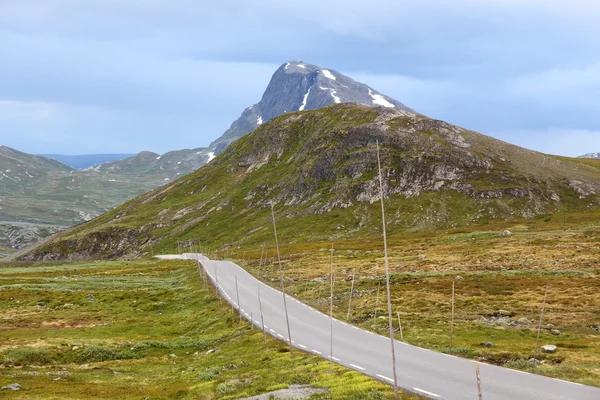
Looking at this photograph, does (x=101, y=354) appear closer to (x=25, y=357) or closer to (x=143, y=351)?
(x=143, y=351)

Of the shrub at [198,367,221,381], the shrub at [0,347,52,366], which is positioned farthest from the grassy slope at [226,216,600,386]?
the shrub at [0,347,52,366]

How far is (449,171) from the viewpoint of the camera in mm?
193750

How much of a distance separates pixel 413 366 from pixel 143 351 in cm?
3606

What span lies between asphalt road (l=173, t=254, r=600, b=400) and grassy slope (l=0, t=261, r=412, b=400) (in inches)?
88.9

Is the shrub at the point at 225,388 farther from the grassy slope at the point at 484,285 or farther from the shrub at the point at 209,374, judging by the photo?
the grassy slope at the point at 484,285

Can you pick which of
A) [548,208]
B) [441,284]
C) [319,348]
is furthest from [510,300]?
[548,208]

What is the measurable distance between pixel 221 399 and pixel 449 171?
17800 centimetres

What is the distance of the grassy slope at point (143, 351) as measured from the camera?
114 ft

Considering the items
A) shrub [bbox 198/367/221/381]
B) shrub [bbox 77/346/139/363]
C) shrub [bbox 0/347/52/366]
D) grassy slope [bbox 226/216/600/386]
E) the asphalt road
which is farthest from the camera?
shrub [bbox 77/346/139/363]

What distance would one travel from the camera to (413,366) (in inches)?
1335

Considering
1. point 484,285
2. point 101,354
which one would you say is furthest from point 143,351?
point 484,285

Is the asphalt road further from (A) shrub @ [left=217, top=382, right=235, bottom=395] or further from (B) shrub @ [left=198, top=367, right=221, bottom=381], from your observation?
(A) shrub @ [left=217, top=382, right=235, bottom=395]

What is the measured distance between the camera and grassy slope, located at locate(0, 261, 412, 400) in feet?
114

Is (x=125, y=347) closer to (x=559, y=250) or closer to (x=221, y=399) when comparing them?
(x=221, y=399)
